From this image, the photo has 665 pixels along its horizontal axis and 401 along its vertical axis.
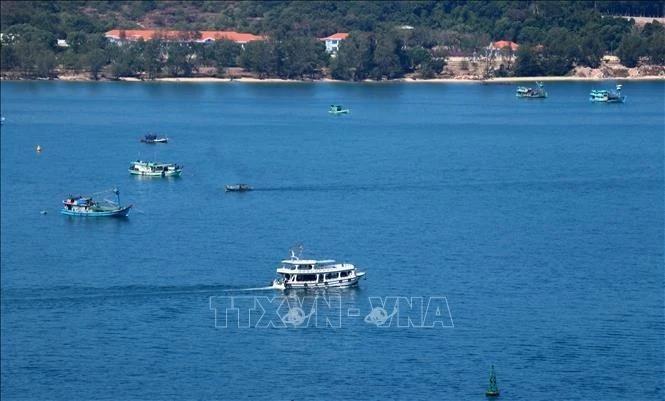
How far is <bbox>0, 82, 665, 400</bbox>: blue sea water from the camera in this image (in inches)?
865

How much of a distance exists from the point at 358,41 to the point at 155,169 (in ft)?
133

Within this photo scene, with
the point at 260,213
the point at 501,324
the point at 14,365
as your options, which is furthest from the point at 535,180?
the point at 14,365

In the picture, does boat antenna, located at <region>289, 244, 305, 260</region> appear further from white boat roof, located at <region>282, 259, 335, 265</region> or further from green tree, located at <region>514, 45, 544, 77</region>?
green tree, located at <region>514, 45, 544, 77</region>

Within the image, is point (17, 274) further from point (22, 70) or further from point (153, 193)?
point (22, 70)

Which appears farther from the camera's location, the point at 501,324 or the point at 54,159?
the point at 54,159

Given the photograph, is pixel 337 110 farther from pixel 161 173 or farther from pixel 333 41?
pixel 333 41

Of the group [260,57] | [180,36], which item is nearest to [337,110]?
[260,57]

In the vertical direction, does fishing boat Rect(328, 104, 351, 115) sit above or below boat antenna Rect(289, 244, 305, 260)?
below

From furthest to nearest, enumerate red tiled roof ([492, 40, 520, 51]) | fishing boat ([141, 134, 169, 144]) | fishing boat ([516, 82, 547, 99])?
red tiled roof ([492, 40, 520, 51]) → fishing boat ([516, 82, 547, 99]) → fishing boat ([141, 134, 169, 144])

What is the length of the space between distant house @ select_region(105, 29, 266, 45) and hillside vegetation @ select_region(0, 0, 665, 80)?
961 millimetres

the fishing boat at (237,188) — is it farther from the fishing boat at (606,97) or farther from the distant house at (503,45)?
the distant house at (503,45)

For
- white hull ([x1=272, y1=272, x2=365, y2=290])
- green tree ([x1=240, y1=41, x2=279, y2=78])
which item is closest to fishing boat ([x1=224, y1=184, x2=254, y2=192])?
white hull ([x1=272, y1=272, x2=365, y2=290])

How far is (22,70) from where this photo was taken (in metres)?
81.4

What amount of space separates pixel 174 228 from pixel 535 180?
12342mm
